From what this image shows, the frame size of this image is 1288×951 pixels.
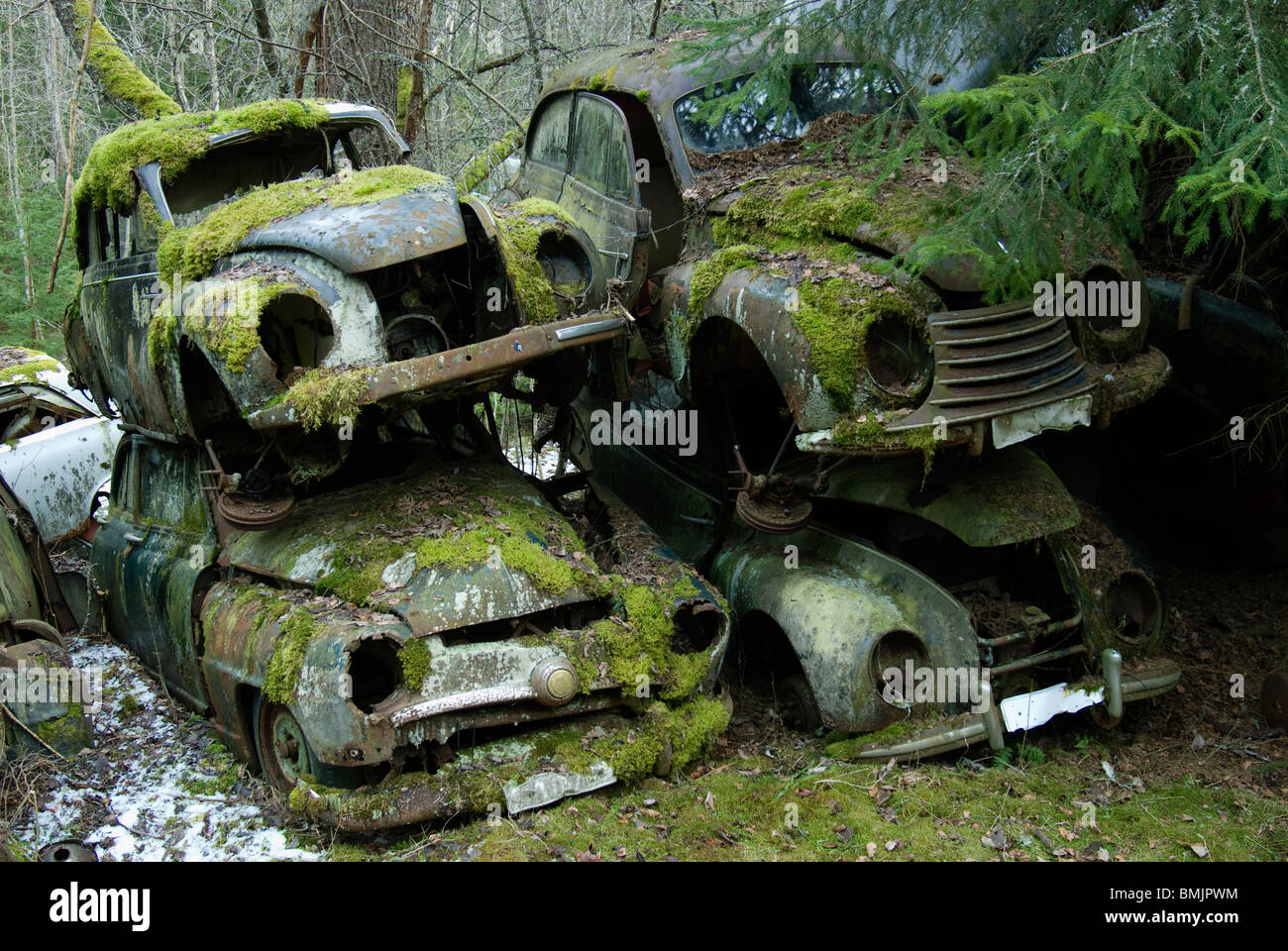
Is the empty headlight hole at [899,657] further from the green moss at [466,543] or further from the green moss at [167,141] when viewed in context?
the green moss at [167,141]

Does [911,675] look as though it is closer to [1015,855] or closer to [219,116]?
[1015,855]

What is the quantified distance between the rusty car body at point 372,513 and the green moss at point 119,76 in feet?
3.73

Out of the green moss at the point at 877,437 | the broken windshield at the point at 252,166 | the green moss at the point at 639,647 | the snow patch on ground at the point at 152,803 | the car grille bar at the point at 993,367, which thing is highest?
the broken windshield at the point at 252,166

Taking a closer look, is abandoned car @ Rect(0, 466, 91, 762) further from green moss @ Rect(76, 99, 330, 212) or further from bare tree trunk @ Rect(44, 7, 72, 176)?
bare tree trunk @ Rect(44, 7, 72, 176)

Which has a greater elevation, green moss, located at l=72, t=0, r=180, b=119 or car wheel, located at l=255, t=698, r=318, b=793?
green moss, located at l=72, t=0, r=180, b=119

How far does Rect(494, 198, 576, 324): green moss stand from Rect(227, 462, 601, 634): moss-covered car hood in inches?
37.4

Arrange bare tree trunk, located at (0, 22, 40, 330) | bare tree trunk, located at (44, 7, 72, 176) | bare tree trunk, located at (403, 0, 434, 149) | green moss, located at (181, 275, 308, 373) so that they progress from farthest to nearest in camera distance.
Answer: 1. bare tree trunk, located at (0, 22, 40, 330)
2. bare tree trunk, located at (44, 7, 72, 176)
3. bare tree trunk, located at (403, 0, 434, 149)
4. green moss, located at (181, 275, 308, 373)

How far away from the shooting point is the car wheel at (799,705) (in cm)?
555

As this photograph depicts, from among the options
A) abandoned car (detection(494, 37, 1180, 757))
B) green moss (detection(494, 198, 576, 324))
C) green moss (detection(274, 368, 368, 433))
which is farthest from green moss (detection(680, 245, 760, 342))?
green moss (detection(274, 368, 368, 433))

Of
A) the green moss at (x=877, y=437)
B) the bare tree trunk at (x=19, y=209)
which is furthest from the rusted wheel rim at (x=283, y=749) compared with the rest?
the bare tree trunk at (x=19, y=209)

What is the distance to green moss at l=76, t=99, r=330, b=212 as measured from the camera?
6410 millimetres

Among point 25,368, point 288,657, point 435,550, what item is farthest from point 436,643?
point 25,368

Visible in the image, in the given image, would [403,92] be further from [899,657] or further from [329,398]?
[899,657]

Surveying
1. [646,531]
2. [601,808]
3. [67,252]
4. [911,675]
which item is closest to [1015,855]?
[911,675]
